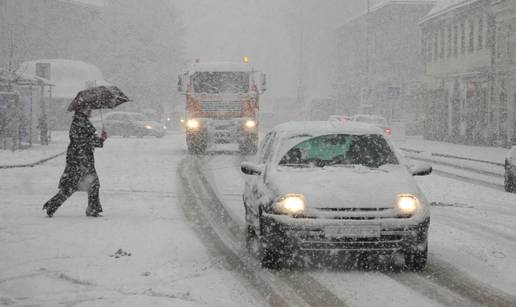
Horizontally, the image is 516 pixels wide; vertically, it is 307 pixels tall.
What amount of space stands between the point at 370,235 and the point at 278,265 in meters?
0.99

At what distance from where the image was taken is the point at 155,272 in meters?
8.34

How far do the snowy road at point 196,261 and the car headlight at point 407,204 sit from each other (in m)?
0.63

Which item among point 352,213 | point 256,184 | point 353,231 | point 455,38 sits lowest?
point 353,231

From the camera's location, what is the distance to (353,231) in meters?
8.28

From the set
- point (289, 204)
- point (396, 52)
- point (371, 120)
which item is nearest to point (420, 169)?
point (289, 204)

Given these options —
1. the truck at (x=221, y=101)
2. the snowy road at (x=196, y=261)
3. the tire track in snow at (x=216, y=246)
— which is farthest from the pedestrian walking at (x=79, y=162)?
the truck at (x=221, y=101)

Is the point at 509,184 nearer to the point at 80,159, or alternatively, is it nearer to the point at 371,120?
the point at 80,159

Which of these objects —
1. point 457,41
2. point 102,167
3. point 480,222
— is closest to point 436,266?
point 480,222

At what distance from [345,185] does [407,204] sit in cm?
65

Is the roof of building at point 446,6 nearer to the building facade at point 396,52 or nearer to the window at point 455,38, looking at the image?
the window at point 455,38

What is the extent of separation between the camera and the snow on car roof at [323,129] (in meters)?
9.83

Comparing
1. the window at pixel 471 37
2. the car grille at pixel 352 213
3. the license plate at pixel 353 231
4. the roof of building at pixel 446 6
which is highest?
the roof of building at pixel 446 6

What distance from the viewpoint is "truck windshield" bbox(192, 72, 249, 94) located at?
28125 mm

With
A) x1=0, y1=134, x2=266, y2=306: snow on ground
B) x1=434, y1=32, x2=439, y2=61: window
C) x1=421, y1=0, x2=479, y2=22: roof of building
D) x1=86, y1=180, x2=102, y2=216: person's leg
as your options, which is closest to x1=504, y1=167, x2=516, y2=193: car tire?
x1=0, y1=134, x2=266, y2=306: snow on ground
